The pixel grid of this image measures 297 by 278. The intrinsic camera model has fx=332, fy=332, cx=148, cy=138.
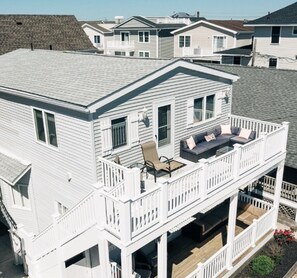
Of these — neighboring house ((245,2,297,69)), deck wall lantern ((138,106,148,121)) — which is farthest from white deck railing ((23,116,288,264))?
neighboring house ((245,2,297,69))

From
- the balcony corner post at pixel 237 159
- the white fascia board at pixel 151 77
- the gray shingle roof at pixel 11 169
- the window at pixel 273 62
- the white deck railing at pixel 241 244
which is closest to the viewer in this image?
the white fascia board at pixel 151 77

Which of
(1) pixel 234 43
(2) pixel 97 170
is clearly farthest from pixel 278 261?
(1) pixel 234 43

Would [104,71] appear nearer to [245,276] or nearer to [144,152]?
[144,152]

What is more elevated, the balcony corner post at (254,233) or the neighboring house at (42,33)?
the neighboring house at (42,33)

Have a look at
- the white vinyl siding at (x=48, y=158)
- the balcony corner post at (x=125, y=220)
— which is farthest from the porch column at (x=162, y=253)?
the white vinyl siding at (x=48, y=158)

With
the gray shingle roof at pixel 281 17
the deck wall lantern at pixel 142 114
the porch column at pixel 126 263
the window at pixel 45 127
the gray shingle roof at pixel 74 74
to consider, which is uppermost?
the gray shingle roof at pixel 281 17

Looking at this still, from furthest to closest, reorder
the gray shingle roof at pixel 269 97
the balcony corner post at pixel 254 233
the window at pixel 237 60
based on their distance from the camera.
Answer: the window at pixel 237 60 → the gray shingle roof at pixel 269 97 → the balcony corner post at pixel 254 233

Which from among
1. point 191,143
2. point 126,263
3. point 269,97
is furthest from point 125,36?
point 126,263

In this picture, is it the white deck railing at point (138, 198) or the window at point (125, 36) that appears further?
the window at point (125, 36)

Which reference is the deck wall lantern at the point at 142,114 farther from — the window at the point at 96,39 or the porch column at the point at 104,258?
the window at the point at 96,39
